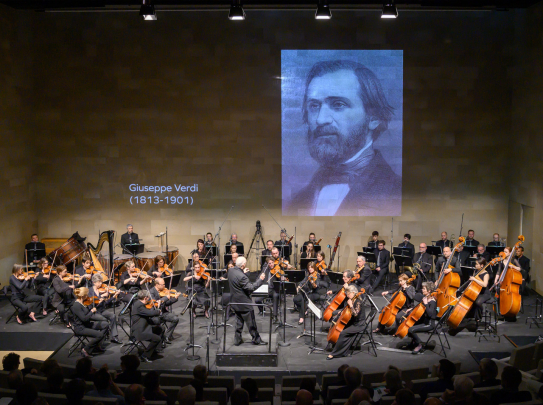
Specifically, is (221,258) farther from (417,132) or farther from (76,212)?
(417,132)

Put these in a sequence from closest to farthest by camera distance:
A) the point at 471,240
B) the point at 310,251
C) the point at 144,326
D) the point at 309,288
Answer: the point at 144,326 → the point at 309,288 → the point at 310,251 → the point at 471,240

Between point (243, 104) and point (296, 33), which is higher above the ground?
point (296, 33)

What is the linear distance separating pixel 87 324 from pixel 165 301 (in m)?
1.38

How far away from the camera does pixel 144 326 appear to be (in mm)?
9281

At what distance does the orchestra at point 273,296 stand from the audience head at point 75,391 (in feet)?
12.5

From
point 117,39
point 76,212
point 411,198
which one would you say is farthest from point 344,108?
point 76,212

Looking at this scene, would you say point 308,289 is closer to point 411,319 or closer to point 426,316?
point 411,319

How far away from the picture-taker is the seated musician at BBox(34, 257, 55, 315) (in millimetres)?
11680

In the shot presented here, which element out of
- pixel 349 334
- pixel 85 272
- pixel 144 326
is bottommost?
pixel 349 334

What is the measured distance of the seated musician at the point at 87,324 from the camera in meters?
9.36

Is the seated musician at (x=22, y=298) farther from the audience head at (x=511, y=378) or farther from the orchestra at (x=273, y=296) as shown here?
the audience head at (x=511, y=378)

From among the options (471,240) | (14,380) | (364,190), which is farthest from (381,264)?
(14,380)

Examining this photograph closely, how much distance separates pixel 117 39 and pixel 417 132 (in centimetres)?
861

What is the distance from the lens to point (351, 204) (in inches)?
600
